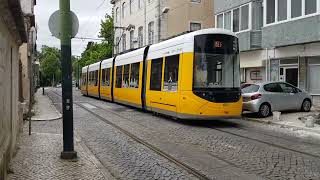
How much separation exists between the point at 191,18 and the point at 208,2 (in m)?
2.26

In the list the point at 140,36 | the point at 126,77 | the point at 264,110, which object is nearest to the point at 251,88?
the point at 264,110

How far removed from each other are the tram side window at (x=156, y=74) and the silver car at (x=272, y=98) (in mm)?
3437

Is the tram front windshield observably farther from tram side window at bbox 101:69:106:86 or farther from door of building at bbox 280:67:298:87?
tram side window at bbox 101:69:106:86

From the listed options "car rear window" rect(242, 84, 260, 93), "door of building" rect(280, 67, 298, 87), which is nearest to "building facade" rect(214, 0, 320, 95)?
"door of building" rect(280, 67, 298, 87)

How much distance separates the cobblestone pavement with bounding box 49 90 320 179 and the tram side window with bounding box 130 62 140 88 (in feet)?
13.3

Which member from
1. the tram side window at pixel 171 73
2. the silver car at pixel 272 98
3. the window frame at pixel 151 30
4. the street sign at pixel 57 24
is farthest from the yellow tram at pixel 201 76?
the window frame at pixel 151 30

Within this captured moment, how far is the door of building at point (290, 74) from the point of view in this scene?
22.9m

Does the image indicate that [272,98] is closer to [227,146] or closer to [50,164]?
[227,146]

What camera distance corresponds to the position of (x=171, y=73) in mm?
16109

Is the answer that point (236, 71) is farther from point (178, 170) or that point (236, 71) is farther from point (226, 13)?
point (226, 13)

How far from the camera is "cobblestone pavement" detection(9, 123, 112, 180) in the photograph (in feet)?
24.4

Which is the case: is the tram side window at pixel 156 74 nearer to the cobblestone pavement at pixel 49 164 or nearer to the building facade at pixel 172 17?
the cobblestone pavement at pixel 49 164

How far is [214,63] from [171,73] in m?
1.87

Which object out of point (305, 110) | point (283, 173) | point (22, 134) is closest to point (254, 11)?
point (305, 110)
